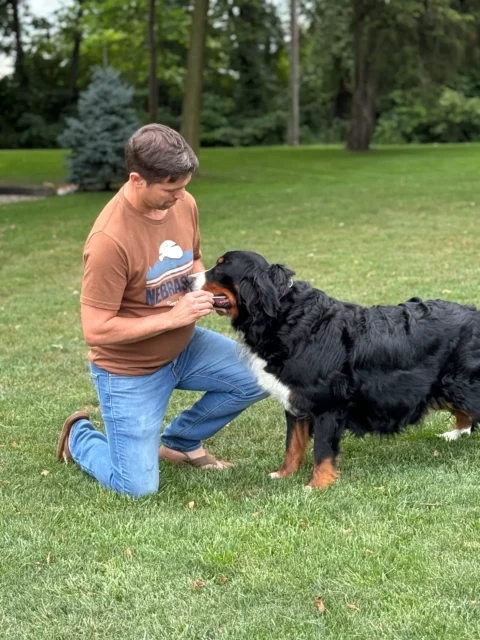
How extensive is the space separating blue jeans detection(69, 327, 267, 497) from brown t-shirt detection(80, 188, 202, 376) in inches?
4.8

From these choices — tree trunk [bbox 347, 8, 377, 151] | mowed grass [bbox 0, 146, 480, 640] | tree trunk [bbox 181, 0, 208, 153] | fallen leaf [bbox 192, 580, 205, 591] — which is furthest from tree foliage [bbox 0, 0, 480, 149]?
fallen leaf [bbox 192, 580, 205, 591]

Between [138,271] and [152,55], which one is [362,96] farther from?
[138,271]

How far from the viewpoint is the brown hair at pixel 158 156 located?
3.96 metres

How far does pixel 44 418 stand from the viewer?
5.86 m

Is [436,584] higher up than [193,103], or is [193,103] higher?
[193,103]

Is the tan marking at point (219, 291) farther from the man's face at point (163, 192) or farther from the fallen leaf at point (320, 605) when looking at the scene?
the fallen leaf at point (320, 605)

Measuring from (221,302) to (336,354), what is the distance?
724mm

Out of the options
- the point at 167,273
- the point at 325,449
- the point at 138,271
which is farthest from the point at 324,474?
the point at 138,271

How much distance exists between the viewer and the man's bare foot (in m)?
5.00

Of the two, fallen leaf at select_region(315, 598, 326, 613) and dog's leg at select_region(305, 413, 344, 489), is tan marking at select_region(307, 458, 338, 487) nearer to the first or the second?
dog's leg at select_region(305, 413, 344, 489)

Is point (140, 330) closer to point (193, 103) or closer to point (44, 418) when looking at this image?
point (44, 418)

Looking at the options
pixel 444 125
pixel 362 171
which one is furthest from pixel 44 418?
pixel 444 125

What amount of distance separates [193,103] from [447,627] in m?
19.5

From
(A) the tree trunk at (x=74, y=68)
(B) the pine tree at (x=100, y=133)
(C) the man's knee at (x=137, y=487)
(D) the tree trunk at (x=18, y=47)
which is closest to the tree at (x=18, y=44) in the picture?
(D) the tree trunk at (x=18, y=47)
